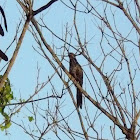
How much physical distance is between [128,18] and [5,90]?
86 centimetres

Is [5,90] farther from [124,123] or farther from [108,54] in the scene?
[108,54]

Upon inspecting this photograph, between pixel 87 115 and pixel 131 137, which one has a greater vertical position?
pixel 87 115

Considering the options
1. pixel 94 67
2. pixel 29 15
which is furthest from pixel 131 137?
pixel 29 15

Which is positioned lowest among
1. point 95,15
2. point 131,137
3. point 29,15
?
point 131,137

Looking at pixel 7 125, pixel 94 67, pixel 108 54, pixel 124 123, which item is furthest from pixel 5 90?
pixel 108 54

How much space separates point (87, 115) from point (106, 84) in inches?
15.7

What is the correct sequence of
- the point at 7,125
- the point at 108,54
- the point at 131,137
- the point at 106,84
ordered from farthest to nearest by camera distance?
1. the point at 108,54
2. the point at 7,125
3. the point at 106,84
4. the point at 131,137

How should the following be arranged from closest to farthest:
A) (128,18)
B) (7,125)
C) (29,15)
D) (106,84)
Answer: (29,15) → (128,18) → (106,84) → (7,125)

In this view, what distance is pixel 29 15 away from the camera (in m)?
1.63

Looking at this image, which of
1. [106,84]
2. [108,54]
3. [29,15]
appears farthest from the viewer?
[108,54]

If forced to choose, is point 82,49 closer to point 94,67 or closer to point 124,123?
point 94,67

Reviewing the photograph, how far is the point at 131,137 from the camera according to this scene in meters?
1.93

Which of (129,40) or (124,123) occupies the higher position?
(129,40)

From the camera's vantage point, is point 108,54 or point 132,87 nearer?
point 132,87
